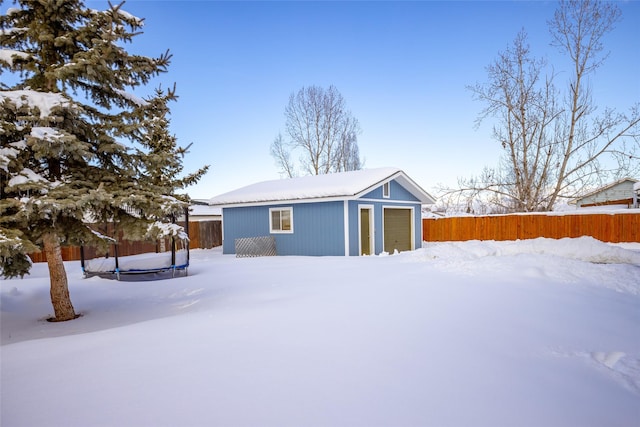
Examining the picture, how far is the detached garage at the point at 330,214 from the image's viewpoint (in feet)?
45.8

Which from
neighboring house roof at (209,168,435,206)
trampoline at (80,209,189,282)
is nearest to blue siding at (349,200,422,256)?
neighboring house roof at (209,168,435,206)

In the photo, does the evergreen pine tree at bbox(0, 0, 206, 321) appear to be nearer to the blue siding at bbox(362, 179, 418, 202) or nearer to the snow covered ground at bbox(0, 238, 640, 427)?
the snow covered ground at bbox(0, 238, 640, 427)

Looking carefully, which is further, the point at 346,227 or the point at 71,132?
the point at 346,227

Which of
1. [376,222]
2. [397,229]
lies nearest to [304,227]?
[376,222]

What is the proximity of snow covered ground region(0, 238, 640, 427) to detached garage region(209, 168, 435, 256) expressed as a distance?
7992 mm

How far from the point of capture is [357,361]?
2.92 metres

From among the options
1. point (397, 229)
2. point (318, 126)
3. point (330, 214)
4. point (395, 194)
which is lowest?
point (397, 229)

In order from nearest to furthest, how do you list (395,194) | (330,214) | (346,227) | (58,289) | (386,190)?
(58,289)
(346,227)
(330,214)
(386,190)
(395,194)

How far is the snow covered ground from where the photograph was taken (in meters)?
2.19

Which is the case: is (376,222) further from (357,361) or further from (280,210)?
(357,361)

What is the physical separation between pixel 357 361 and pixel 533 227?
778 inches

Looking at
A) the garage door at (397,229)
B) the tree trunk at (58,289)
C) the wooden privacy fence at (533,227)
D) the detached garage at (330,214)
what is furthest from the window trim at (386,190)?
the tree trunk at (58,289)

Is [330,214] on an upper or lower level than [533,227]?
upper

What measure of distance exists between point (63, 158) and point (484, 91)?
20.8 meters
